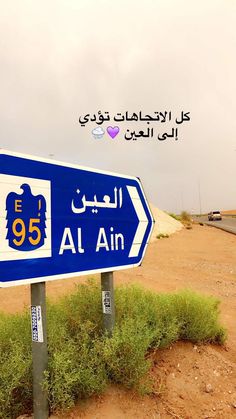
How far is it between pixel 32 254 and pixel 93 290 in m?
1.56

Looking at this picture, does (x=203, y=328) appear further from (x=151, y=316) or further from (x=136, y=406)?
(x=136, y=406)

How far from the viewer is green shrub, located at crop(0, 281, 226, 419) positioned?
8.86 ft

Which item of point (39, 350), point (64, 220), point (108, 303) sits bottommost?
point (39, 350)

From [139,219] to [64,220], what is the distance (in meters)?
0.97

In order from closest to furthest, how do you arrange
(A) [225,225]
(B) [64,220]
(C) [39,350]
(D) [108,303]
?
1. (C) [39,350]
2. (B) [64,220]
3. (D) [108,303]
4. (A) [225,225]

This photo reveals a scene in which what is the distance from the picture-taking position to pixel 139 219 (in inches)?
139

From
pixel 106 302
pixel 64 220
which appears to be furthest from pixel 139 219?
pixel 64 220

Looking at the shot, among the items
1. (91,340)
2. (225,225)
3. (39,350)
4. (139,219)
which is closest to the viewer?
(39,350)

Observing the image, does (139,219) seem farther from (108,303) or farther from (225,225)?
(225,225)

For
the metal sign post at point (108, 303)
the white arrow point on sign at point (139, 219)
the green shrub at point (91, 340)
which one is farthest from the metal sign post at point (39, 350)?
the white arrow point on sign at point (139, 219)

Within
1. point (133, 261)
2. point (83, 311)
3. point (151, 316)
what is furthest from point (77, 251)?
point (151, 316)

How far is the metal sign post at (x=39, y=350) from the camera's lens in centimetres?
258

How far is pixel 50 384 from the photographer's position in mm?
2646

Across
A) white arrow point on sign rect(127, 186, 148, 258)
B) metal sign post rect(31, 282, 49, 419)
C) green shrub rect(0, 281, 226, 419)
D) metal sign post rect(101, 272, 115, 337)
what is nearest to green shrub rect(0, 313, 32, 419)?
green shrub rect(0, 281, 226, 419)
